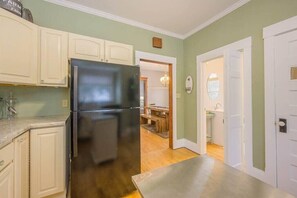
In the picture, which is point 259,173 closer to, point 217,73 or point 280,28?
point 280,28

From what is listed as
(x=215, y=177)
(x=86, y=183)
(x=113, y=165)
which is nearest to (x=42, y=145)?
(x=86, y=183)

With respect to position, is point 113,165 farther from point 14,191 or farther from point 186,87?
point 186,87

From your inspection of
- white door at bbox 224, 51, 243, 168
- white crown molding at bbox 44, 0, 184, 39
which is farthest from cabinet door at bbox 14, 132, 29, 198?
white door at bbox 224, 51, 243, 168

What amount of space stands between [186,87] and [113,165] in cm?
244

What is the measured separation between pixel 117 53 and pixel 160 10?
43.1 inches

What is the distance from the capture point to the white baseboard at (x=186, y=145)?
3223 mm

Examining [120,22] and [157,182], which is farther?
[120,22]

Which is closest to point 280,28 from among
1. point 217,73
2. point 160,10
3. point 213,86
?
point 160,10

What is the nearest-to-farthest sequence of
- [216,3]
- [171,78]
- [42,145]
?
[42,145] → [216,3] → [171,78]

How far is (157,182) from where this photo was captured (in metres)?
0.70

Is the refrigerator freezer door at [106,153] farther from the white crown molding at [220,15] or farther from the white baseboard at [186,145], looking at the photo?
the white crown molding at [220,15]

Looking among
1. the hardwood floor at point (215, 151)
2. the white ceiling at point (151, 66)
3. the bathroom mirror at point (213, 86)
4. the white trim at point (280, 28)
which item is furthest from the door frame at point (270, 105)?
the white ceiling at point (151, 66)

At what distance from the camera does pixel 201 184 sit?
0.69 metres

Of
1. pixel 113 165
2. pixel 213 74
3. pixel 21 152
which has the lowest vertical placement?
pixel 113 165
